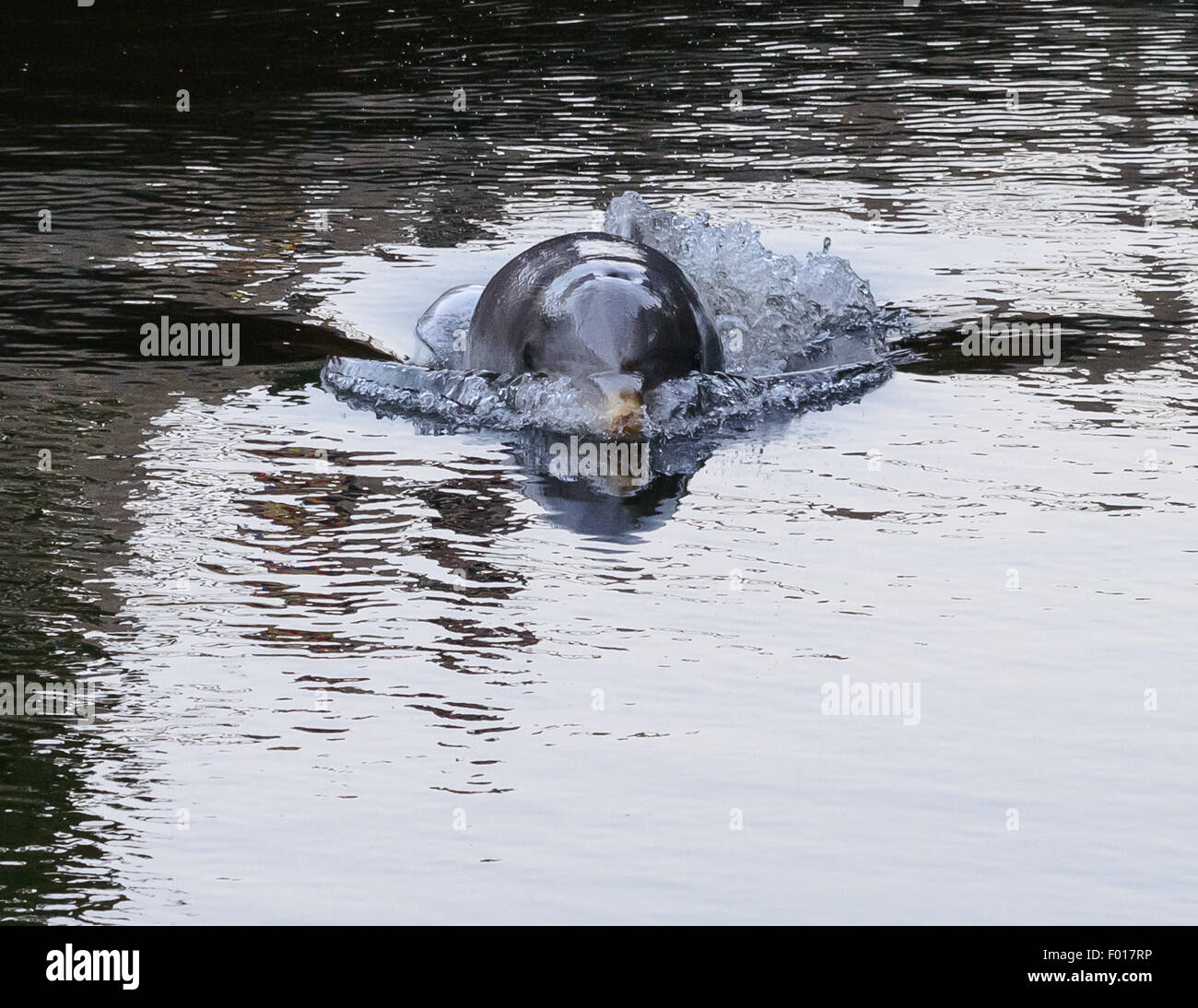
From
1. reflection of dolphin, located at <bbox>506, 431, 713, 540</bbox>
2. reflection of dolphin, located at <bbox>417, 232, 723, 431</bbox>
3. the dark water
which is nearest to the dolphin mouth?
reflection of dolphin, located at <bbox>417, 232, 723, 431</bbox>

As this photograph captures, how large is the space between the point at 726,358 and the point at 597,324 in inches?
48.6

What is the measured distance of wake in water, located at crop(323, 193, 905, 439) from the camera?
9352 millimetres

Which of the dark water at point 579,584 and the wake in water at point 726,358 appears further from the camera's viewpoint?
the wake in water at point 726,358

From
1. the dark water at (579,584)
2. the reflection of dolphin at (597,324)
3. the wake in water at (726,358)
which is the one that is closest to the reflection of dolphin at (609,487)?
the dark water at (579,584)

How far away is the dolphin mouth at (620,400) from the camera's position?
905cm

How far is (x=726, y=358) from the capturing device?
1046 cm

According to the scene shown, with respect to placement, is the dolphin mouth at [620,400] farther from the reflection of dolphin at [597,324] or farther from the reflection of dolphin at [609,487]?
the reflection of dolphin at [609,487]

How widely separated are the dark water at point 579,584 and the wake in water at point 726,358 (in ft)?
0.83

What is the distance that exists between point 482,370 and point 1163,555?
147 inches

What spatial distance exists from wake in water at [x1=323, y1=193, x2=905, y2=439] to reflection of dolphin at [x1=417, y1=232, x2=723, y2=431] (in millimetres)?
88

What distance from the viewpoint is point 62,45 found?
21.2 metres

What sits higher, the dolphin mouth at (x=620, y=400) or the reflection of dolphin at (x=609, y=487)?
the dolphin mouth at (x=620, y=400)
